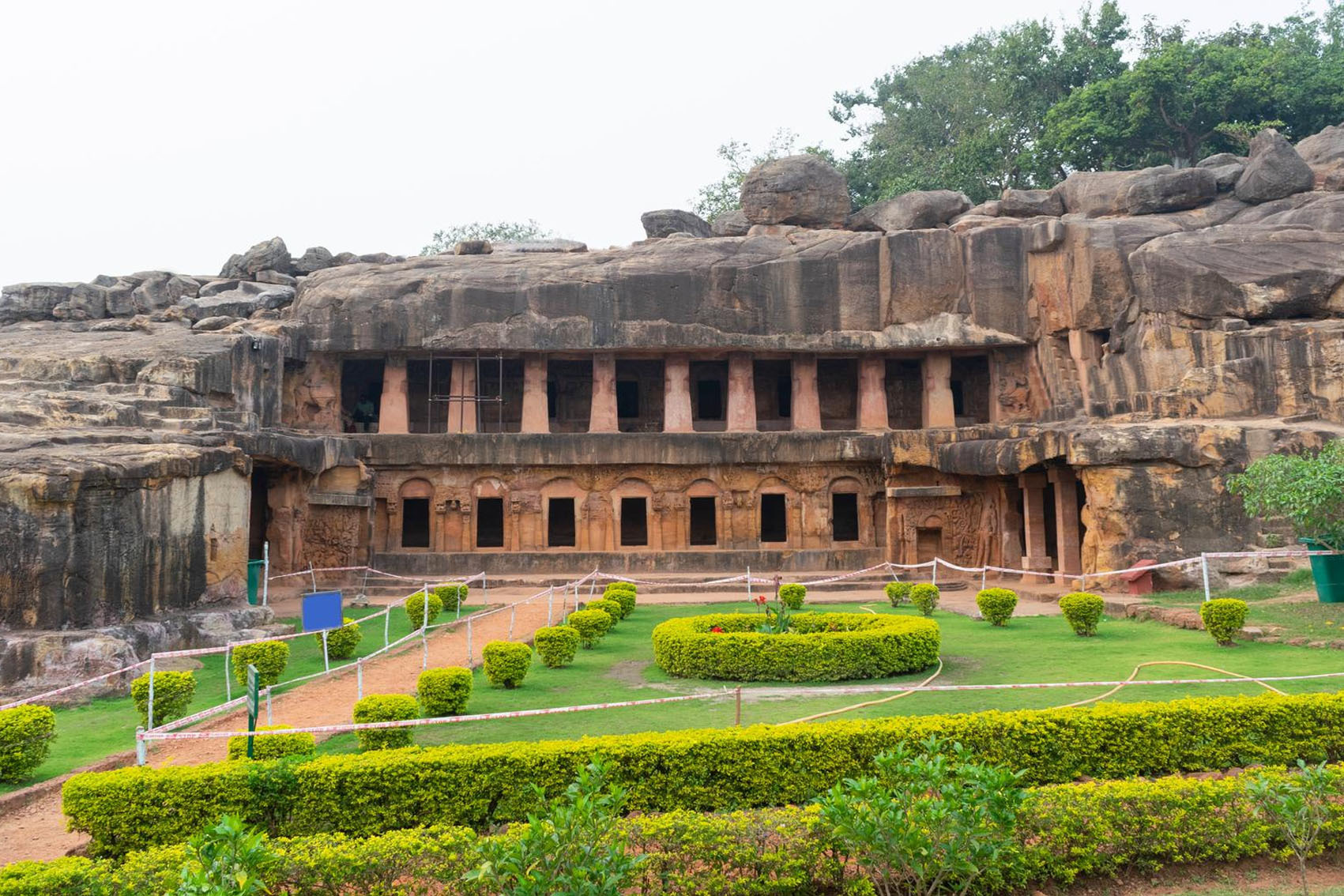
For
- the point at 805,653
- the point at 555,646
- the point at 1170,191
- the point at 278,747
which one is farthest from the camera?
the point at 1170,191

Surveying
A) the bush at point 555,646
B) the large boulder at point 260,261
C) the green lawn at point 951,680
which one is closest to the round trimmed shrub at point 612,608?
the green lawn at point 951,680

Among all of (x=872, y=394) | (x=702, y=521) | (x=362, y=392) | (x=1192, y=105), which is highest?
(x=1192, y=105)

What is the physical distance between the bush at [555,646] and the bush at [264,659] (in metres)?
3.19

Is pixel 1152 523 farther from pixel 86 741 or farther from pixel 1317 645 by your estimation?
pixel 86 741

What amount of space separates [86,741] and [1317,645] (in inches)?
546

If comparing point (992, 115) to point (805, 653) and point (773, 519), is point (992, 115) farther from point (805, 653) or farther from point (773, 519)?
point (805, 653)

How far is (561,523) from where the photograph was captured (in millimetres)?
29078

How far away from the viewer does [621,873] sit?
16.2 feet

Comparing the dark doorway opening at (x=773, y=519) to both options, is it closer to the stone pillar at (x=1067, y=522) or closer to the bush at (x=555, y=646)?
the stone pillar at (x=1067, y=522)

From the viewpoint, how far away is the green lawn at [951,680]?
9336 millimetres

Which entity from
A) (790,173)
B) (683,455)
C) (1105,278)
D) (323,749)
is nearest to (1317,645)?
(323,749)

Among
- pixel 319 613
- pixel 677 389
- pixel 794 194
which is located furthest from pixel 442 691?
pixel 794 194

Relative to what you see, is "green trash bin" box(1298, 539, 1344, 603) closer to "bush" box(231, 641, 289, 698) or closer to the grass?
the grass

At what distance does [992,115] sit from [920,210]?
667 inches
